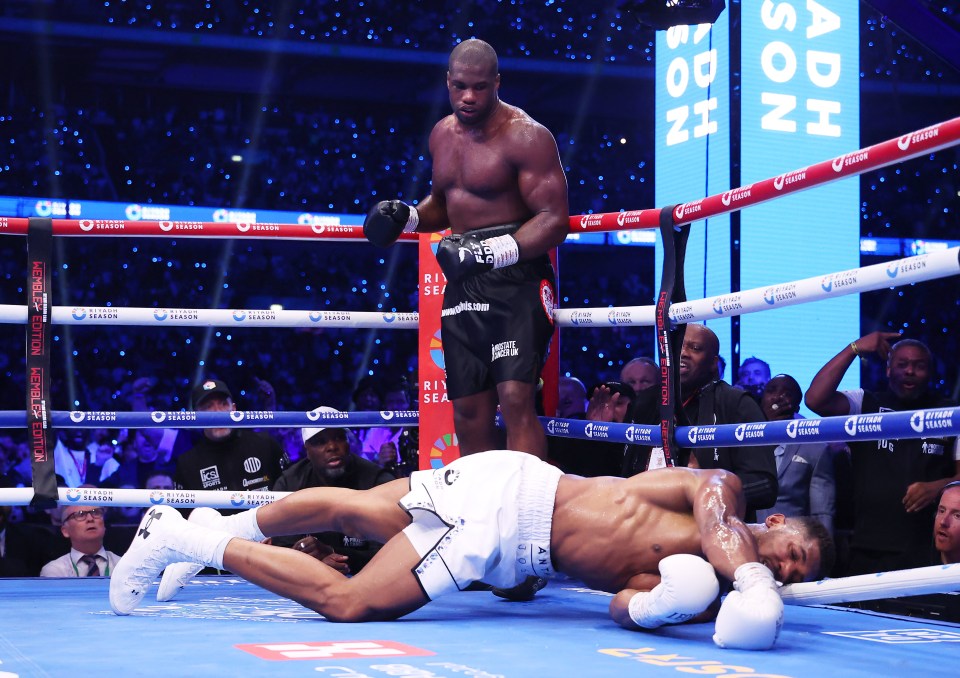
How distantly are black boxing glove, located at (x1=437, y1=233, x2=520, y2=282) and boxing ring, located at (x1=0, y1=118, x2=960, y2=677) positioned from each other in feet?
1.22

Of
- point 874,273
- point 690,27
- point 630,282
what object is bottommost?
point 874,273

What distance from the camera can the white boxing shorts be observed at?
6.95ft

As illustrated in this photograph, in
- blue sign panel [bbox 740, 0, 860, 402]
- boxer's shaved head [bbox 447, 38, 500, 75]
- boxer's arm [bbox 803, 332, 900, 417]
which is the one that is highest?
blue sign panel [bbox 740, 0, 860, 402]

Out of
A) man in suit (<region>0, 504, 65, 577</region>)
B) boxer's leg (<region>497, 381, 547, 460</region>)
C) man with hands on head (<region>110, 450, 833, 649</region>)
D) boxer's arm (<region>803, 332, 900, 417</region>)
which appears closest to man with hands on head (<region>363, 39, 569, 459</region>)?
boxer's leg (<region>497, 381, 547, 460</region>)

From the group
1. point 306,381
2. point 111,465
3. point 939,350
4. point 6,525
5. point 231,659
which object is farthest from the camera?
point 939,350

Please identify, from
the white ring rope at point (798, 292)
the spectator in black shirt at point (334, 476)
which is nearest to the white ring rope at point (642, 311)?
the white ring rope at point (798, 292)

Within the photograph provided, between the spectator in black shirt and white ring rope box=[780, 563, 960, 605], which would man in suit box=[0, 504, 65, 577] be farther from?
white ring rope box=[780, 563, 960, 605]

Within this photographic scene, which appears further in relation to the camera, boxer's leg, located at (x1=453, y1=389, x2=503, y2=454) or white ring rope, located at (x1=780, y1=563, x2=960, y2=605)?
boxer's leg, located at (x1=453, y1=389, x2=503, y2=454)

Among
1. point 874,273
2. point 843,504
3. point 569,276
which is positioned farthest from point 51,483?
point 569,276

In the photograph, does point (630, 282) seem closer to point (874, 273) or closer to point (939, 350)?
point (939, 350)

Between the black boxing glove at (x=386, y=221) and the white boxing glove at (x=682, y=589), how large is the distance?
132 centimetres

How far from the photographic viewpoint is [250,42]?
11.4 m

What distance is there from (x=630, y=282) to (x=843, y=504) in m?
8.76

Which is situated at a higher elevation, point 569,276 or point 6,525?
point 569,276
